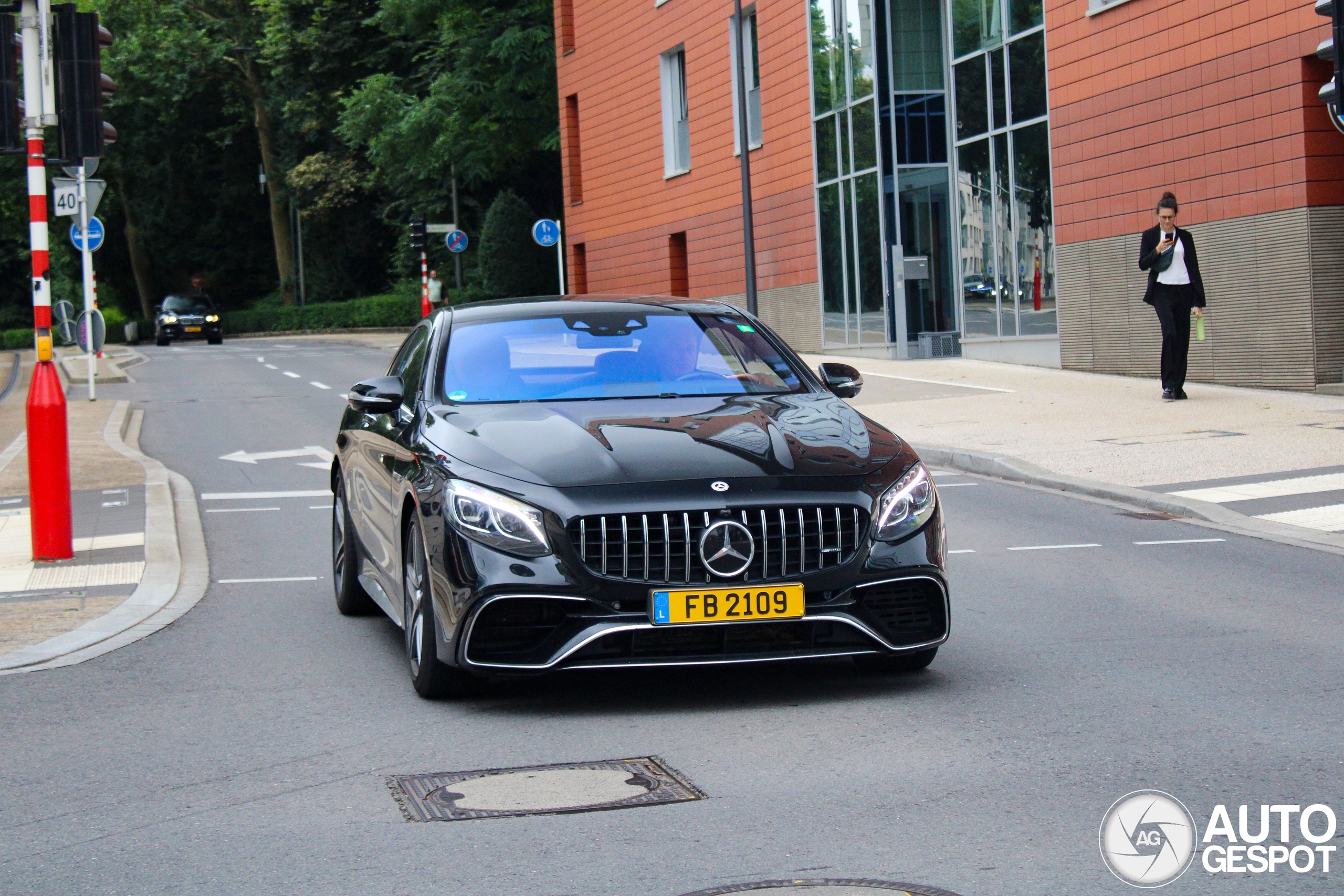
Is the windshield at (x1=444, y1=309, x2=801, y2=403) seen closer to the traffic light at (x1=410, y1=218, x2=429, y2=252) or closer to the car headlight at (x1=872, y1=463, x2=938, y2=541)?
the car headlight at (x1=872, y1=463, x2=938, y2=541)

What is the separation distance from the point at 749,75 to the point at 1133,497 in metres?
22.5

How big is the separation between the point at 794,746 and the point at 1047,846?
126cm

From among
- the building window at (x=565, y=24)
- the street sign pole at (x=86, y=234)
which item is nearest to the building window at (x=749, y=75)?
the building window at (x=565, y=24)

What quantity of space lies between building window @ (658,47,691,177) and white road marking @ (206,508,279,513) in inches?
939

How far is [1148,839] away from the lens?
4.25 meters

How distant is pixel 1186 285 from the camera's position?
665 inches

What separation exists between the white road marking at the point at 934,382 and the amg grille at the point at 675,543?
14.7 meters

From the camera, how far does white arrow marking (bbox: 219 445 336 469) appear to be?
16.5 meters

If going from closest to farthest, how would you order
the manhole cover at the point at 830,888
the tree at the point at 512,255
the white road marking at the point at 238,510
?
the manhole cover at the point at 830,888 → the white road marking at the point at 238,510 → the tree at the point at 512,255

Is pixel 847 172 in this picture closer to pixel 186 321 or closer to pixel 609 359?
pixel 609 359

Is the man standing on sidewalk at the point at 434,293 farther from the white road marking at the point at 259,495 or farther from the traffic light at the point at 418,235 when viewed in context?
the white road marking at the point at 259,495

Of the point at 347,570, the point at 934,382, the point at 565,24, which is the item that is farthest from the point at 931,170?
the point at 347,570

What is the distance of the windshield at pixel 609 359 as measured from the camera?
6.86 m

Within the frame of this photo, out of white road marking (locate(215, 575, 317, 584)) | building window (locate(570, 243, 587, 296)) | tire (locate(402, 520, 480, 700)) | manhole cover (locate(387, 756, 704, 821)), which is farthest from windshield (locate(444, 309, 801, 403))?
building window (locate(570, 243, 587, 296))
